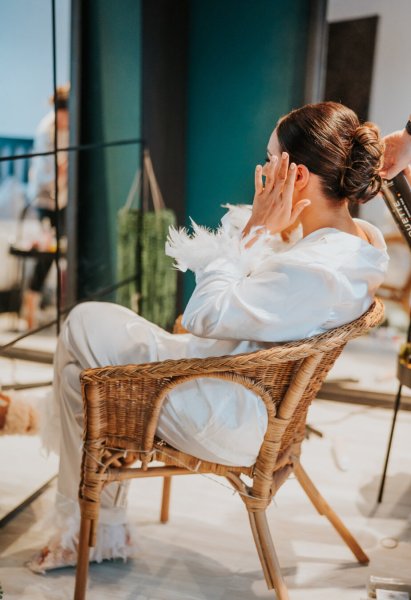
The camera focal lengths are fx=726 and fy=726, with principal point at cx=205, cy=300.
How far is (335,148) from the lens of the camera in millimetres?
1648

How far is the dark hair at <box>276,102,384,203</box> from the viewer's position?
1.65 metres

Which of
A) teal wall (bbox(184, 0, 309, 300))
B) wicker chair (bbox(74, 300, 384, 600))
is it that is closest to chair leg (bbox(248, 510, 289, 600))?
wicker chair (bbox(74, 300, 384, 600))

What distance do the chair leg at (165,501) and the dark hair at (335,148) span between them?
107 centimetres

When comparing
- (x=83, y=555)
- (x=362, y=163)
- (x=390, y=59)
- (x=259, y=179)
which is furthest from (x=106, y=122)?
(x=83, y=555)

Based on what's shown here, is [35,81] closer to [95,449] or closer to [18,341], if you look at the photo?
[18,341]

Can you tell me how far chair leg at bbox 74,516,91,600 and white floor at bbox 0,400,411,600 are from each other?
108 millimetres

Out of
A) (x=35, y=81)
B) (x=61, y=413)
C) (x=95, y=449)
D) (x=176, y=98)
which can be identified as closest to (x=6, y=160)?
(x=35, y=81)

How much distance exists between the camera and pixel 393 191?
2.10 metres

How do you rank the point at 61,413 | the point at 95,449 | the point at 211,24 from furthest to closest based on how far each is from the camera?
the point at 211,24, the point at 61,413, the point at 95,449

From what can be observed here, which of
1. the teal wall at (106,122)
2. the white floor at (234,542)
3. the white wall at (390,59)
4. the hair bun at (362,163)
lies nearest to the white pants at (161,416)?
the white floor at (234,542)

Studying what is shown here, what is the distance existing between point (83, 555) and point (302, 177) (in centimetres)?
106

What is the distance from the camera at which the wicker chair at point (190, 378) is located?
1.57m

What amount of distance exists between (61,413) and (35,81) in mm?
1069

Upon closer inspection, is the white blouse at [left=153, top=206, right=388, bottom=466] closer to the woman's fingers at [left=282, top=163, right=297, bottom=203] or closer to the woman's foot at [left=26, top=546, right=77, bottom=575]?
the woman's fingers at [left=282, top=163, right=297, bottom=203]
